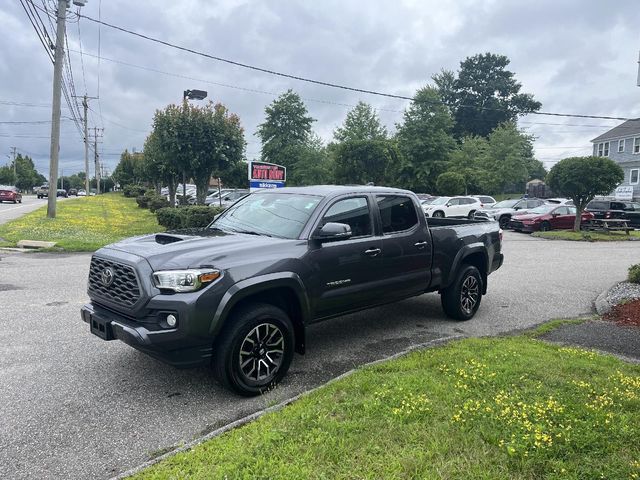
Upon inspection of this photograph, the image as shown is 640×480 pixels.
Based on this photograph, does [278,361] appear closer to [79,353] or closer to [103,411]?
[103,411]

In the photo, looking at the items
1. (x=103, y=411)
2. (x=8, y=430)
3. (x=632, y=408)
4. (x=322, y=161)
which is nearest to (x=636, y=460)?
(x=632, y=408)

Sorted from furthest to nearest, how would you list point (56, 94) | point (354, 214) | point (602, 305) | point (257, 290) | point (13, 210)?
point (13, 210)
point (56, 94)
point (602, 305)
point (354, 214)
point (257, 290)

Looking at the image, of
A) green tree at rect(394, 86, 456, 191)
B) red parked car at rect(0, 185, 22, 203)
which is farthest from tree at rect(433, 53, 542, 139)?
red parked car at rect(0, 185, 22, 203)

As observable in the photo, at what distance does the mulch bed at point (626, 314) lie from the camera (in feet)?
21.6

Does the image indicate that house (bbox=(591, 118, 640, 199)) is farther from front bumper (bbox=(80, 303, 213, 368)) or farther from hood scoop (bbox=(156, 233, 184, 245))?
front bumper (bbox=(80, 303, 213, 368))

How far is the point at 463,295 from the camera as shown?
6.61 metres

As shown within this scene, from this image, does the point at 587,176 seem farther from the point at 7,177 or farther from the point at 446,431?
the point at 7,177

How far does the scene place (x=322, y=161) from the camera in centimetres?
5031

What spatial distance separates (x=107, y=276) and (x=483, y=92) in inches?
3164

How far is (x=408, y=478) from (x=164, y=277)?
7.35 ft

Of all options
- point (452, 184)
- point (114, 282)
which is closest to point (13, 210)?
point (114, 282)

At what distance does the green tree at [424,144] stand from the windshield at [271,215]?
46536mm

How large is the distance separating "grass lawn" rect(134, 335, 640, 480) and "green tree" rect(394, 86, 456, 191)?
157 ft

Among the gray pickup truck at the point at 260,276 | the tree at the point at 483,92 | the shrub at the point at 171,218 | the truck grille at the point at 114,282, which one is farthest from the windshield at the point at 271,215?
the tree at the point at 483,92
